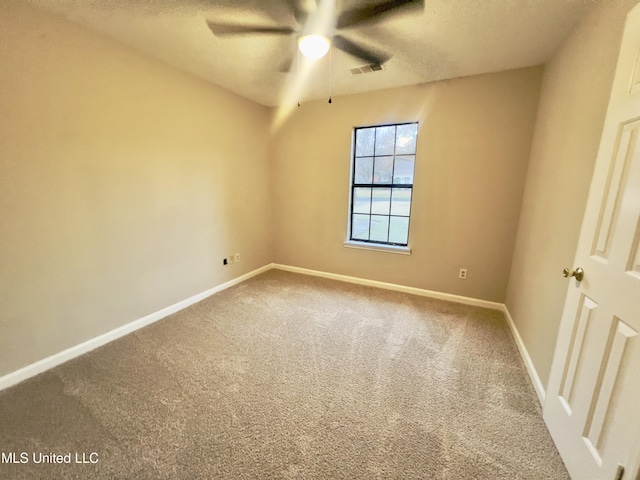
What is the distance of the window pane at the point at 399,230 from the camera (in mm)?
3182

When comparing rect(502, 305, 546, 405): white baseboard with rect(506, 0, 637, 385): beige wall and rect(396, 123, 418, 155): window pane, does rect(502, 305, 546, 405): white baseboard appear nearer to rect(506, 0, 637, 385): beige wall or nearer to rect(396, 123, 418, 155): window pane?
rect(506, 0, 637, 385): beige wall

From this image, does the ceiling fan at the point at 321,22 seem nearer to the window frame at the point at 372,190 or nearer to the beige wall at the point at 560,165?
the beige wall at the point at 560,165

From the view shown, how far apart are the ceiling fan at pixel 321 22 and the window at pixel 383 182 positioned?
4.31 feet

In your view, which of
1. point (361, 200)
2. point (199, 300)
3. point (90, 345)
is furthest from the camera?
point (361, 200)

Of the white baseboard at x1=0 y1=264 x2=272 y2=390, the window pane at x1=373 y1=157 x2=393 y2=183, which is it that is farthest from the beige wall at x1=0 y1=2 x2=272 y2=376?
the window pane at x1=373 y1=157 x2=393 y2=183

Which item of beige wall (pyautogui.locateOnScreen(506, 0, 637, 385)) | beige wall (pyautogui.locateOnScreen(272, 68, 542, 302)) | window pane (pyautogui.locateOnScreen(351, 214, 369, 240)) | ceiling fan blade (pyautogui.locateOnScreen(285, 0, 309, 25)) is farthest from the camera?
window pane (pyautogui.locateOnScreen(351, 214, 369, 240))

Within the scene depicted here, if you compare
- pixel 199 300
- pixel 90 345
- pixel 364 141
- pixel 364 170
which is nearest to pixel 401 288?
pixel 364 170

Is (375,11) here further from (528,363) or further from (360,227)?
(528,363)

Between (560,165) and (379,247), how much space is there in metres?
1.88

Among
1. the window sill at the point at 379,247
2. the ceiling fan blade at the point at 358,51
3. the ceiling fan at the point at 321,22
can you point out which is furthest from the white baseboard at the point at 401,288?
the ceiling fan at the point at 321,22

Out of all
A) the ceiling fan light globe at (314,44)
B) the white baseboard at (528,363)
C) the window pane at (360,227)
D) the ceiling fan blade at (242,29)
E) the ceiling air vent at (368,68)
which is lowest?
the white baseboard at (528,363)

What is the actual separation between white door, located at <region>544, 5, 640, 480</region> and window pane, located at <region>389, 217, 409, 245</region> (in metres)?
1.92

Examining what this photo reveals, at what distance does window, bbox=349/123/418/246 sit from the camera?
3.06m

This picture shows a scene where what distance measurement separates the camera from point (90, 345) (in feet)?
6.86
